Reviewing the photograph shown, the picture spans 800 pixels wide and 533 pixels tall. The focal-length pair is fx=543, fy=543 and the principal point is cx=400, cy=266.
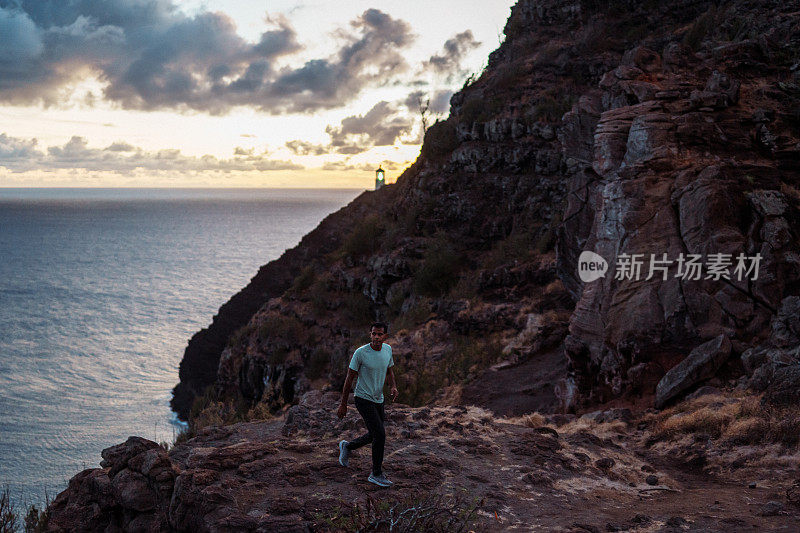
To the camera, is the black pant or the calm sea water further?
the calm sea water

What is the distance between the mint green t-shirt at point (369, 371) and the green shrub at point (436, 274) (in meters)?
25.4

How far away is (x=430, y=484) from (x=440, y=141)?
39055 millimetres

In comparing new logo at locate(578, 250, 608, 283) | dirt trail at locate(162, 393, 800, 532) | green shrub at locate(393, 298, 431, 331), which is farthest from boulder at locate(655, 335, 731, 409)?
green shrub at locate(393, 298, 431, 331)

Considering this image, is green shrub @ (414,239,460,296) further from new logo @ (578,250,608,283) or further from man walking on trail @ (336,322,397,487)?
man walking on trail @ (336,322,397,487)

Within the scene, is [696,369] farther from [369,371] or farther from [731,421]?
[369,371]

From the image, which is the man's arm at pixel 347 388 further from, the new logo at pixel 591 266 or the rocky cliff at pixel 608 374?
the new logo at pixel 591 266

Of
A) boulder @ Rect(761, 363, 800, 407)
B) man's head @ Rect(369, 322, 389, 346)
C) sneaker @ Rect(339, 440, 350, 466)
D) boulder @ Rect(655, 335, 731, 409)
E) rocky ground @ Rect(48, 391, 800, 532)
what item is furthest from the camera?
boulder @ Rect(655, 335, 731, 409)

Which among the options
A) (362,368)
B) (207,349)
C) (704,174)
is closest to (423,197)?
(207,349)

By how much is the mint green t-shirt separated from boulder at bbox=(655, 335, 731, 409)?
7.80 m

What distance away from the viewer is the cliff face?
12492 millimetres

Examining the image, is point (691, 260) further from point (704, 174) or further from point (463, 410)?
point (463, 410)

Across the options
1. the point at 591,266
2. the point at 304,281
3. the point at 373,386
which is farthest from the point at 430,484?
the point at 304,281

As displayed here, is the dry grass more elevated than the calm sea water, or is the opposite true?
the dry grass

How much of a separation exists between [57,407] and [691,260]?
41.1m
